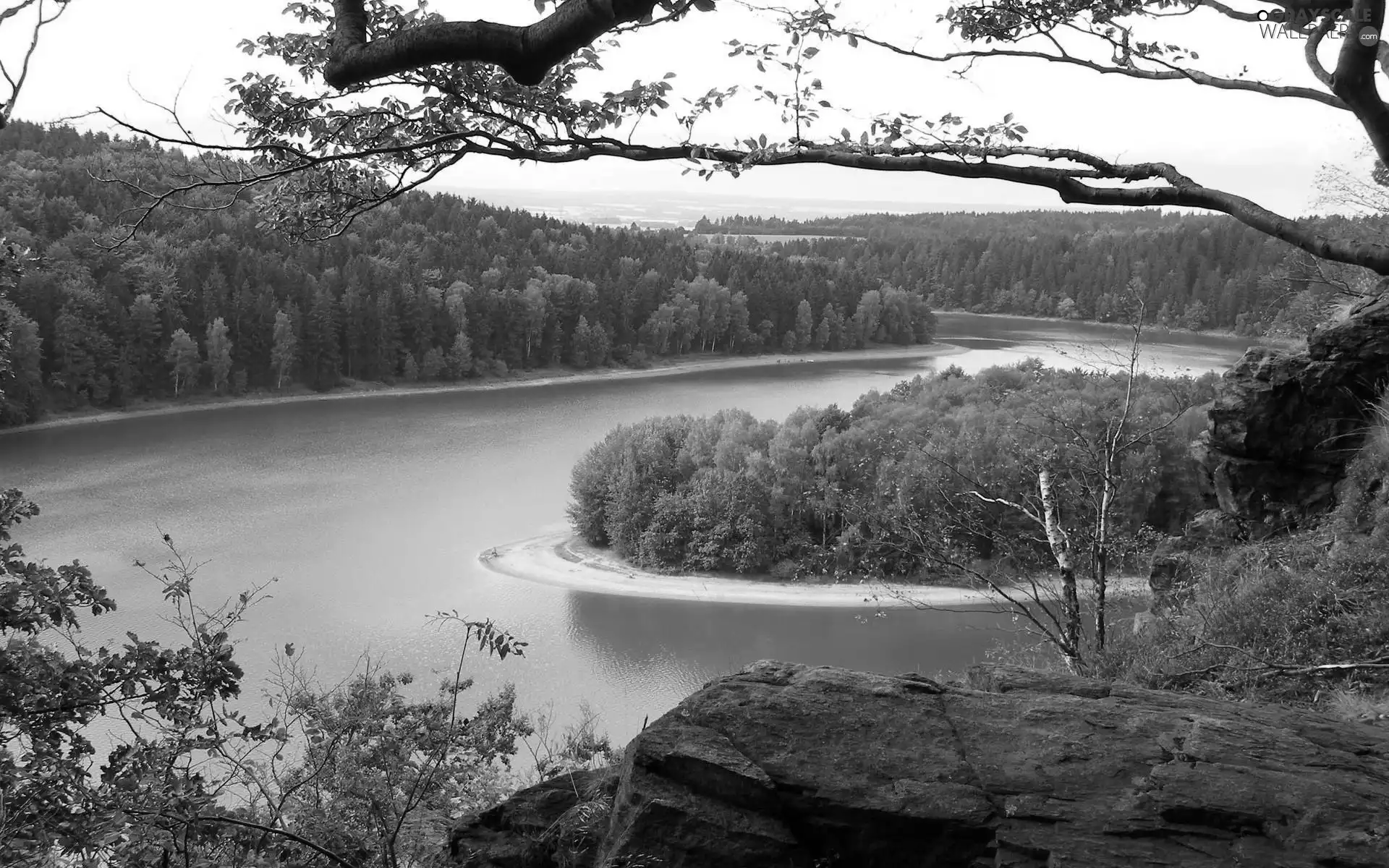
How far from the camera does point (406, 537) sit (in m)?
22.5

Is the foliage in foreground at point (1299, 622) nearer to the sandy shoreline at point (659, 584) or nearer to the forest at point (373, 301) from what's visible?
the sandy shoreline at point (659, 584)

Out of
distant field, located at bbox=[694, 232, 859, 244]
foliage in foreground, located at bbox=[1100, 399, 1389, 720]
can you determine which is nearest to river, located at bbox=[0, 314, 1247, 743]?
foliage in foreground, located at bbox=[1100, 399, 1389, 720]

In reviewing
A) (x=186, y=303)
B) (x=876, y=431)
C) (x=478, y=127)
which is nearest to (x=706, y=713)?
(x=478, y=127)

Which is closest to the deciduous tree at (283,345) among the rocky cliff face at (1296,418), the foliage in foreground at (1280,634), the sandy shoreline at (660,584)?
the sandy shoreline at (660,584)

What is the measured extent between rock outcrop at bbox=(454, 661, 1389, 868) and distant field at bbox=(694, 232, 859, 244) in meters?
83.0

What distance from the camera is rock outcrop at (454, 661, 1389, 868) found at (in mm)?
2000

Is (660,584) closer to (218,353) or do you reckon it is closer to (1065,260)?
(218,353)

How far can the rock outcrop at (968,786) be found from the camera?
6.56 ft

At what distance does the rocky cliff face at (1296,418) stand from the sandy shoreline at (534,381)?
113 ft

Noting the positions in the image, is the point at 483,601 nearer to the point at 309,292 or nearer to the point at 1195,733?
the point at 1195,733

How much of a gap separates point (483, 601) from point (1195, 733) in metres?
17.9

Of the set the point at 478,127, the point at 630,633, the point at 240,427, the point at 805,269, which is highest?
the point at 805,269

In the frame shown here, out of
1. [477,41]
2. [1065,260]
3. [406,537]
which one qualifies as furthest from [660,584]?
[1065,260]

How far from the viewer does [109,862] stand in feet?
7.48
